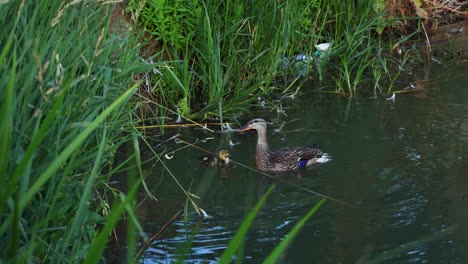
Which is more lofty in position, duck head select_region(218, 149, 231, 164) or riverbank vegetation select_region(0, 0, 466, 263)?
riverbank vegetation select_region(0, 0, 466, 263)

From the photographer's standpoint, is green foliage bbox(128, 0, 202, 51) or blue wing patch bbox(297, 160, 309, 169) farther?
green foliage bbox(128, 0, 202, 51)

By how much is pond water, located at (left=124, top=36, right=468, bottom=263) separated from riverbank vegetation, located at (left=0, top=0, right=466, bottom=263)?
373 mm

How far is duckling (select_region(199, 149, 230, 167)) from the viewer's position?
7777 mm

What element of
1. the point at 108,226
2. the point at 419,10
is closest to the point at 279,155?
the point at 419,10

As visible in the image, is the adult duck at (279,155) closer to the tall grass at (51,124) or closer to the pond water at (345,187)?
the pond water at (345,187)

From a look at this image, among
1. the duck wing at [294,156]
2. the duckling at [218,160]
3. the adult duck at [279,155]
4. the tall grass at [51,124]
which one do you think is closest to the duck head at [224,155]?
the duckling at [218,160]

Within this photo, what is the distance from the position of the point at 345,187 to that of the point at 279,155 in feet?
3.45

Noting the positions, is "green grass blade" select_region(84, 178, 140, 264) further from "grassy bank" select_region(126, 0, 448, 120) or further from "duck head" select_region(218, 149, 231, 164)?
"grassy bank" select_region(126, 0, 448, 120)

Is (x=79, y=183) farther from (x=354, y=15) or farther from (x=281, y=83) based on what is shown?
(x=354, y=15)

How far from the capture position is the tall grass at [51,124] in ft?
12.1

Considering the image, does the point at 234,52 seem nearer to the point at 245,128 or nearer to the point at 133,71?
the point at 245,128

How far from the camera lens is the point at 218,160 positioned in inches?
309

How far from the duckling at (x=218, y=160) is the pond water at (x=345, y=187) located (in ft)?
0.19

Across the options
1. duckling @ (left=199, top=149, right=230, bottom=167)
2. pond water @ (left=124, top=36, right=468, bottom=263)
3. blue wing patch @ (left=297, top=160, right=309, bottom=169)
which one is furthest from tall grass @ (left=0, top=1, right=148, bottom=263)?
blue wing patch @ (left=297, top=160, right=309, bottom=169)
